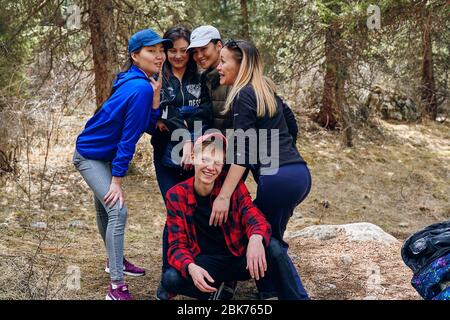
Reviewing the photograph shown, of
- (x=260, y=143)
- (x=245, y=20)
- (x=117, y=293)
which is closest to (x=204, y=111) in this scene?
(x=260, y=143)

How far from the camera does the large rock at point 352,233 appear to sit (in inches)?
225

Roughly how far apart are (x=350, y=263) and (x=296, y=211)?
416 cm

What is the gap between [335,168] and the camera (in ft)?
37.4

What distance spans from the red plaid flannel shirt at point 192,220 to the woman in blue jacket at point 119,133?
42cm

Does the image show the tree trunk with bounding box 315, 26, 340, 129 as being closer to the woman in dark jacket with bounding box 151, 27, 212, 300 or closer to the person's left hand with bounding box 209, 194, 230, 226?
the woman in dark jacket with bounding box 151, 27, 212, 300

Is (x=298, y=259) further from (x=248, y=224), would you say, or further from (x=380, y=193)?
(x=380, y=193)

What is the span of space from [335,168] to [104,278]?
296 inches

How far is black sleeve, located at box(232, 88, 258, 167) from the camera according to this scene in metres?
3.66

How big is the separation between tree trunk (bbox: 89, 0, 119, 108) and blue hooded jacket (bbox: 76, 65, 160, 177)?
4.75 m

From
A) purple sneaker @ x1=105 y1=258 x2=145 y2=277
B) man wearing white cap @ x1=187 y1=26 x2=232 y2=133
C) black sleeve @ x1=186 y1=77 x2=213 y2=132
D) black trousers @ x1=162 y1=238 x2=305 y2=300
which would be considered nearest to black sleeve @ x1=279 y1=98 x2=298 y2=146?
man wearing white cap @ x1=187 y1=26 x2=232 y2=133

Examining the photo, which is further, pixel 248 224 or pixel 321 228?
pixel 321 228

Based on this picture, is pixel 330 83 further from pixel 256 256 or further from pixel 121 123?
pixel 256 256
